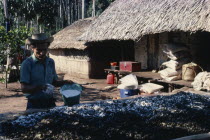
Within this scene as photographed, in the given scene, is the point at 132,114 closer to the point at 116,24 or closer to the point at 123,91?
the point at 123,91

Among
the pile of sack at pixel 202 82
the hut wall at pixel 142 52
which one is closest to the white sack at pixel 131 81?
the pile of sack at pixel 202 82

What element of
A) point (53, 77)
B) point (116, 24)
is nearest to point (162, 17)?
point (116, 24)

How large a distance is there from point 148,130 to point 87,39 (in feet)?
27.9

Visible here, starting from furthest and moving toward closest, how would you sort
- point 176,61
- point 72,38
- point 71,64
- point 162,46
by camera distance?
point 72,38, point 71,64, point 162,46, point 176,61

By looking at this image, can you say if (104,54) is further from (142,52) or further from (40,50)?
(40,50)

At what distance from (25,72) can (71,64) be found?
10.2 metres

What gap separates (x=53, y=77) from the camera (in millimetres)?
3330

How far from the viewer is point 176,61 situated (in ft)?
23.4

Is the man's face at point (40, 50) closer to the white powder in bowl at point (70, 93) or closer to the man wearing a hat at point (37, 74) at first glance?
the man wearing a hat at point (37, 74)

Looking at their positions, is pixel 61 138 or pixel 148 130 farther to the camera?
pixel 148 130

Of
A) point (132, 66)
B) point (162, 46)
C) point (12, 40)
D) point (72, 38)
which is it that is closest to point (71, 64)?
point (72, 38)

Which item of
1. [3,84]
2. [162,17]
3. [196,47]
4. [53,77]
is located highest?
[162,17]

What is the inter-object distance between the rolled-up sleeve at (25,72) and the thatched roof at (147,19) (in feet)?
14.8

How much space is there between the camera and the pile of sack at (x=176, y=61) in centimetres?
709
